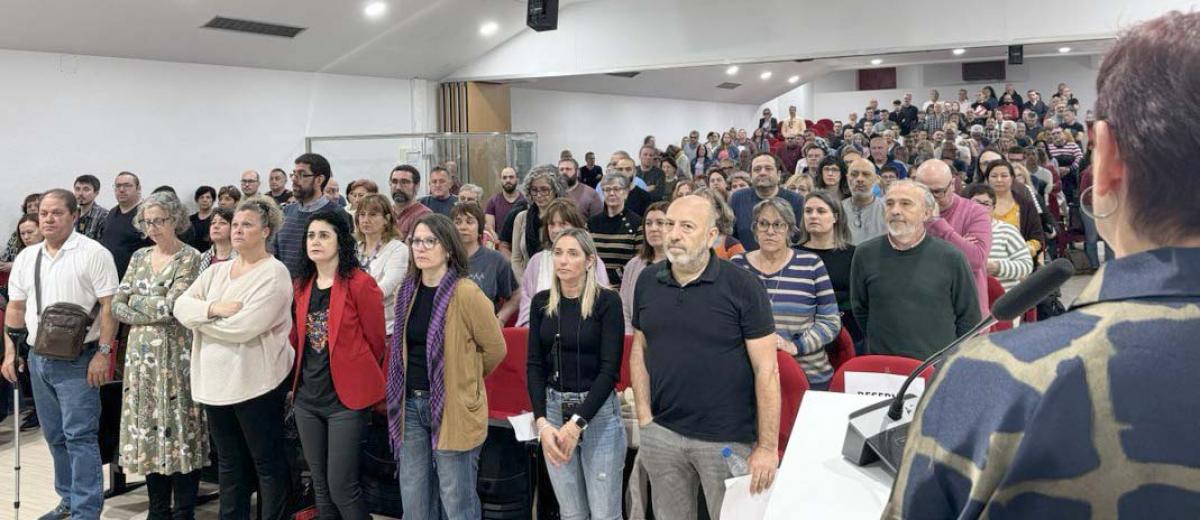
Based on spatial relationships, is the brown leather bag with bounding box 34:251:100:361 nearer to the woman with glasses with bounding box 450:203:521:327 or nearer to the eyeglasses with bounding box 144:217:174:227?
the eyeglasses with bounding box 144:217:174:227

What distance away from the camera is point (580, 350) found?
3199 mm

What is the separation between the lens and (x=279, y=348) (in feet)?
11.8

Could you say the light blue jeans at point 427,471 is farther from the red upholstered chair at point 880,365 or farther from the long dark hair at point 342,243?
the red upholstered chair at point 880,365

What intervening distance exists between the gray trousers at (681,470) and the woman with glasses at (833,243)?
162 cm

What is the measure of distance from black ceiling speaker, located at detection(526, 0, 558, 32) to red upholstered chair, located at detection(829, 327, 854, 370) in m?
5.95

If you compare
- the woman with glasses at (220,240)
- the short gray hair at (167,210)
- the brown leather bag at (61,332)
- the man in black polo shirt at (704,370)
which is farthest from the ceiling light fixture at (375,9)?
the man in black polo shirt at (704,370)

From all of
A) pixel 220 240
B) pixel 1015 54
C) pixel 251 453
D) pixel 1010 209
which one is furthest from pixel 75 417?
pixel 1015 54

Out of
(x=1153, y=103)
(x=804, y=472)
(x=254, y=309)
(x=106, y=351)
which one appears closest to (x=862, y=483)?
(x=804, y=472)

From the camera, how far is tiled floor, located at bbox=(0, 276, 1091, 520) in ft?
13.9

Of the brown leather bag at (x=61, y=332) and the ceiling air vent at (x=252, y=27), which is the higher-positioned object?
the ceiling air vent at (x=252, y=27)

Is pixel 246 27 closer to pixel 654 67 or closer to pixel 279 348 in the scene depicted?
pixel 654 67

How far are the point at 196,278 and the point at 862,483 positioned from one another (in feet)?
10.0

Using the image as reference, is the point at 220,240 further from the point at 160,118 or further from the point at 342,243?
the point at 160,118

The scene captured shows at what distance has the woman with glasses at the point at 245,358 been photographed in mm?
3453
